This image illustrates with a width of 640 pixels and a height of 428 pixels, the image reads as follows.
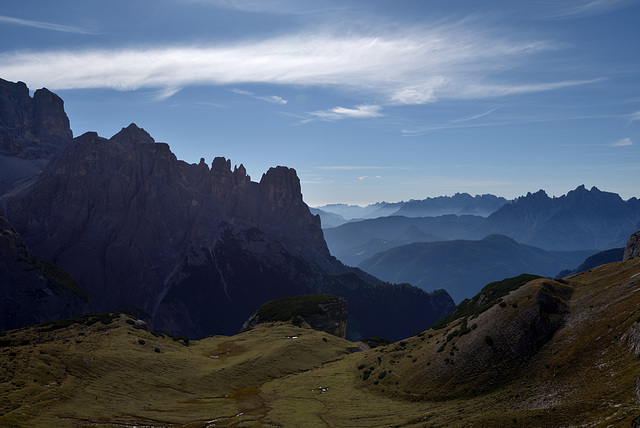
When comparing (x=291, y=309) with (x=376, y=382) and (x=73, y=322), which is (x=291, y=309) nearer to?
(x=73, y=322)

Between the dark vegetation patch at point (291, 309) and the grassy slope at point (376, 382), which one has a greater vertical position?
the grassy slope at point (376, 382)

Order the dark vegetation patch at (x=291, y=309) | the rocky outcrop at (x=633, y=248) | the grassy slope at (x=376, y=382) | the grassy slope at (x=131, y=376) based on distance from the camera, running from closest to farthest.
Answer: the grassy slope at (x=376, y=382) → the grassy slope at (x=131, y=376) → the rocky outcrop at (x=633, y=248) → the dark vegetation patch at (x=291, y=309)

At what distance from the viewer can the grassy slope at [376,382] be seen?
146 feet

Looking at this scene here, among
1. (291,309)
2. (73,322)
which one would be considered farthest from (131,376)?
(291,309)

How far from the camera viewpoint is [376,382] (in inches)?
2825

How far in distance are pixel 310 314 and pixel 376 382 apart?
106 metres

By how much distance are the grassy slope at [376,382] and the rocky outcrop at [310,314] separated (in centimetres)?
7976

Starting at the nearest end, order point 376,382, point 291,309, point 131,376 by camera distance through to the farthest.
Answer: point 131,376, point 376,382, point 291,309

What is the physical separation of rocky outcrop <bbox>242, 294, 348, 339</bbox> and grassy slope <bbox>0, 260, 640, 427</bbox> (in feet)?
262

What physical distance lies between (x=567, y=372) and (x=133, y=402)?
185ft

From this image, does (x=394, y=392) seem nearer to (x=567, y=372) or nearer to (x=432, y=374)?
(x=432, y=374)

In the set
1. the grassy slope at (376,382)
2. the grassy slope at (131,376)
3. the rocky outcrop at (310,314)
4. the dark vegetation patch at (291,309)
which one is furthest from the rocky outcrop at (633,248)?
the dark vegetation patch at (291,309)

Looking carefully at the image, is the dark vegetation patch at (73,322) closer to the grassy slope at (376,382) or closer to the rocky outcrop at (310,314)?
the grassy slope at (376,382)

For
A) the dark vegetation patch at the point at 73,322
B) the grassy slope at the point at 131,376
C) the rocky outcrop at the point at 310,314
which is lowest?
the rocky outcrop at the point at 310,314
